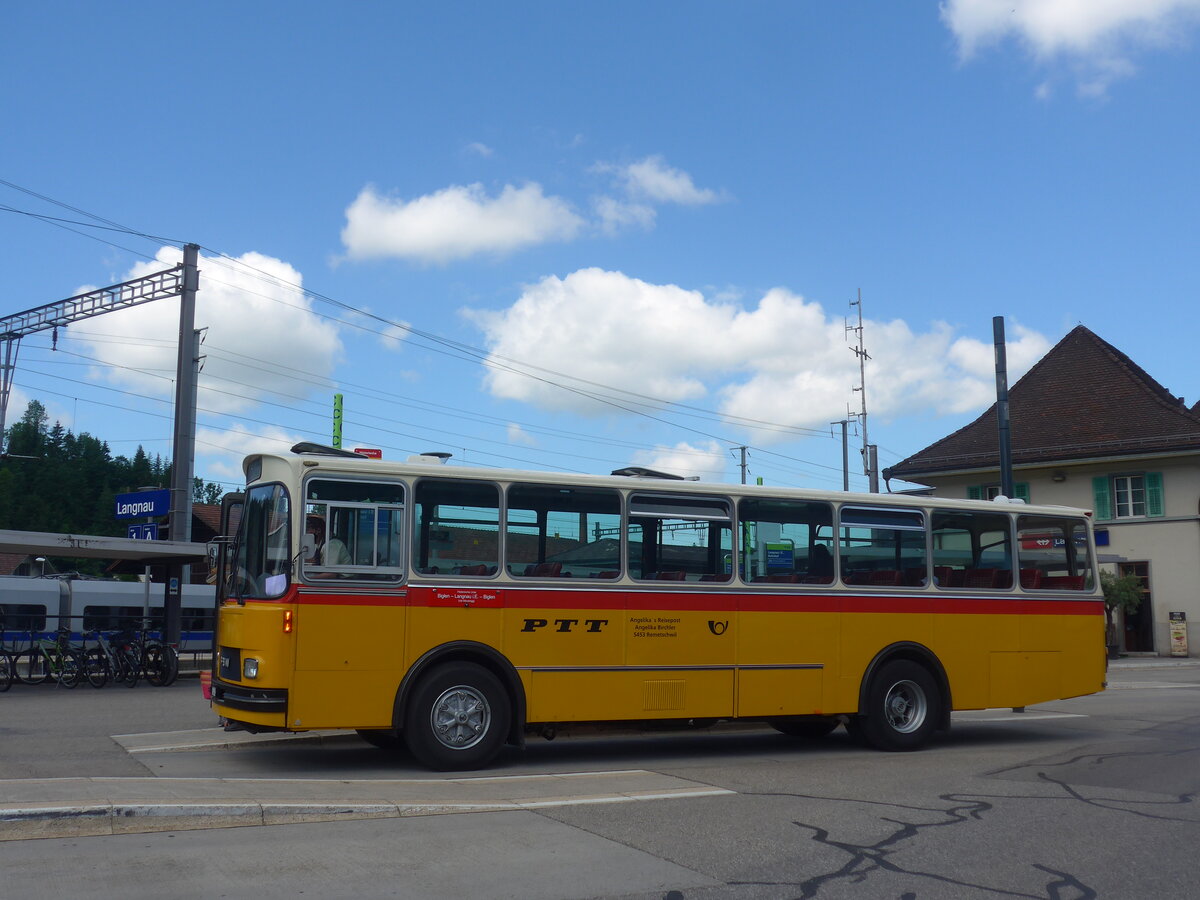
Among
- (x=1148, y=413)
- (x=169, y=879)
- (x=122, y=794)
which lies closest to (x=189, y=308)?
(x=122, y=794)

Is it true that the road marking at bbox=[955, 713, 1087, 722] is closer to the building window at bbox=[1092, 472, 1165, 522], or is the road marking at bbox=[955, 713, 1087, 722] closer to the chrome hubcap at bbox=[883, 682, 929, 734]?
the chrome hubcap at bbox=[883, 682, 929, 734]

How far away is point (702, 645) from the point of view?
1220 cm

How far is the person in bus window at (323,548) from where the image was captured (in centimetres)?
1060

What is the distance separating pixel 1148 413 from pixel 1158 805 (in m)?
35.8

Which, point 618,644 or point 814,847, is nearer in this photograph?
point 814,847

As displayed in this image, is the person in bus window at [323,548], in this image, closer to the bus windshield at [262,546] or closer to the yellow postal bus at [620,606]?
the yellow postal bus at [620,606]

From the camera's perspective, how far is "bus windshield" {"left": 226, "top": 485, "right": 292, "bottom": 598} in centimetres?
1059

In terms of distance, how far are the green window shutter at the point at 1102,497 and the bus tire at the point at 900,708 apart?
30.8 m

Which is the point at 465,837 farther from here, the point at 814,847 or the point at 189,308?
the point at 189,308

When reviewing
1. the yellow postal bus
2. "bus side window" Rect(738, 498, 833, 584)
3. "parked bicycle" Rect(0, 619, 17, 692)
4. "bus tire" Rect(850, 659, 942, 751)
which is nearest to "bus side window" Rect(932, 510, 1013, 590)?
the yellow postal bus

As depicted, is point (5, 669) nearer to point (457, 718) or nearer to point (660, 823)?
point (457, 718)

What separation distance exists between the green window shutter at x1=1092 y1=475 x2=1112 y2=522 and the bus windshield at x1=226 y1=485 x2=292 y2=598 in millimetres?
36294

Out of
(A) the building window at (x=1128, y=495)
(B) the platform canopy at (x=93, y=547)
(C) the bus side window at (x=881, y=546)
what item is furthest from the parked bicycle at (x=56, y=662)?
Result: (A) the building window at (x=1128, y=495)

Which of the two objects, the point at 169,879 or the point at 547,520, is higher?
the point at 547,520
